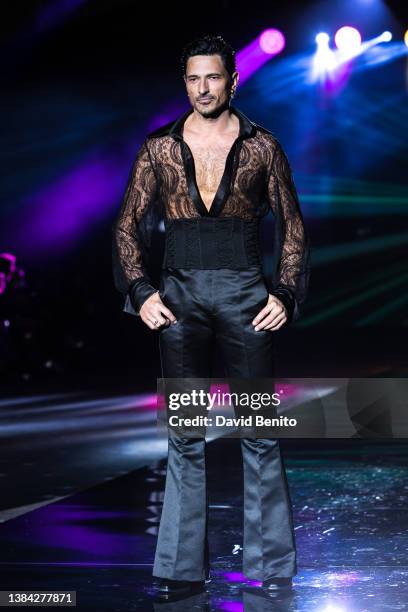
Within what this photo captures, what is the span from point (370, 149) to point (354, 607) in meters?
20.7

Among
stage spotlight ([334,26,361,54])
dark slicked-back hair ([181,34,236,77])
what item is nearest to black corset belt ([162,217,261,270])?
dark slicked-back hair ([181,34,236,77])

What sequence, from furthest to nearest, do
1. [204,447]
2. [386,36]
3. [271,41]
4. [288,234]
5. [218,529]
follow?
[386,36], [271,41], [218,529], [288,234], [204,447]

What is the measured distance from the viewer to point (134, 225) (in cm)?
456

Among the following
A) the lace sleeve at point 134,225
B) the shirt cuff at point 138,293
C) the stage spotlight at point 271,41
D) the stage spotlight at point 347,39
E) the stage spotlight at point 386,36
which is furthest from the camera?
the stage spotlight at point 386,36

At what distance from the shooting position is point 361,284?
1149 inches

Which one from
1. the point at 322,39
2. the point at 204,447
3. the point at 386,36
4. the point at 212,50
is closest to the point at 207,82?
the point at 212,50

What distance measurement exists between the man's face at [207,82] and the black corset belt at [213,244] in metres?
0.39

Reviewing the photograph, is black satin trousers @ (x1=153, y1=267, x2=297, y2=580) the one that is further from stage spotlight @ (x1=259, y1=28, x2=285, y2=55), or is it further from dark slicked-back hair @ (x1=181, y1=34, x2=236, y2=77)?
stage spotlight @ (x1=259, y1=28, x2=285, y2=55)

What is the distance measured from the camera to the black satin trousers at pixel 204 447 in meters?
4.36

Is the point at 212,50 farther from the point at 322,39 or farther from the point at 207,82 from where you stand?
the point at 322,39

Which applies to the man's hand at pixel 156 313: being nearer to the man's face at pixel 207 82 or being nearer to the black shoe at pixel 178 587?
the man's face at pixel 207 82

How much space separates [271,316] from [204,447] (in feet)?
1.73

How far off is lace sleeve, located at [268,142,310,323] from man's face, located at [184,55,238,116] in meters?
0.31

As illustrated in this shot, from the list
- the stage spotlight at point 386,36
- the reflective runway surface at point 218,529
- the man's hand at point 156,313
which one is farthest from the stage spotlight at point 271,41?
the man's hand at point 156,313
